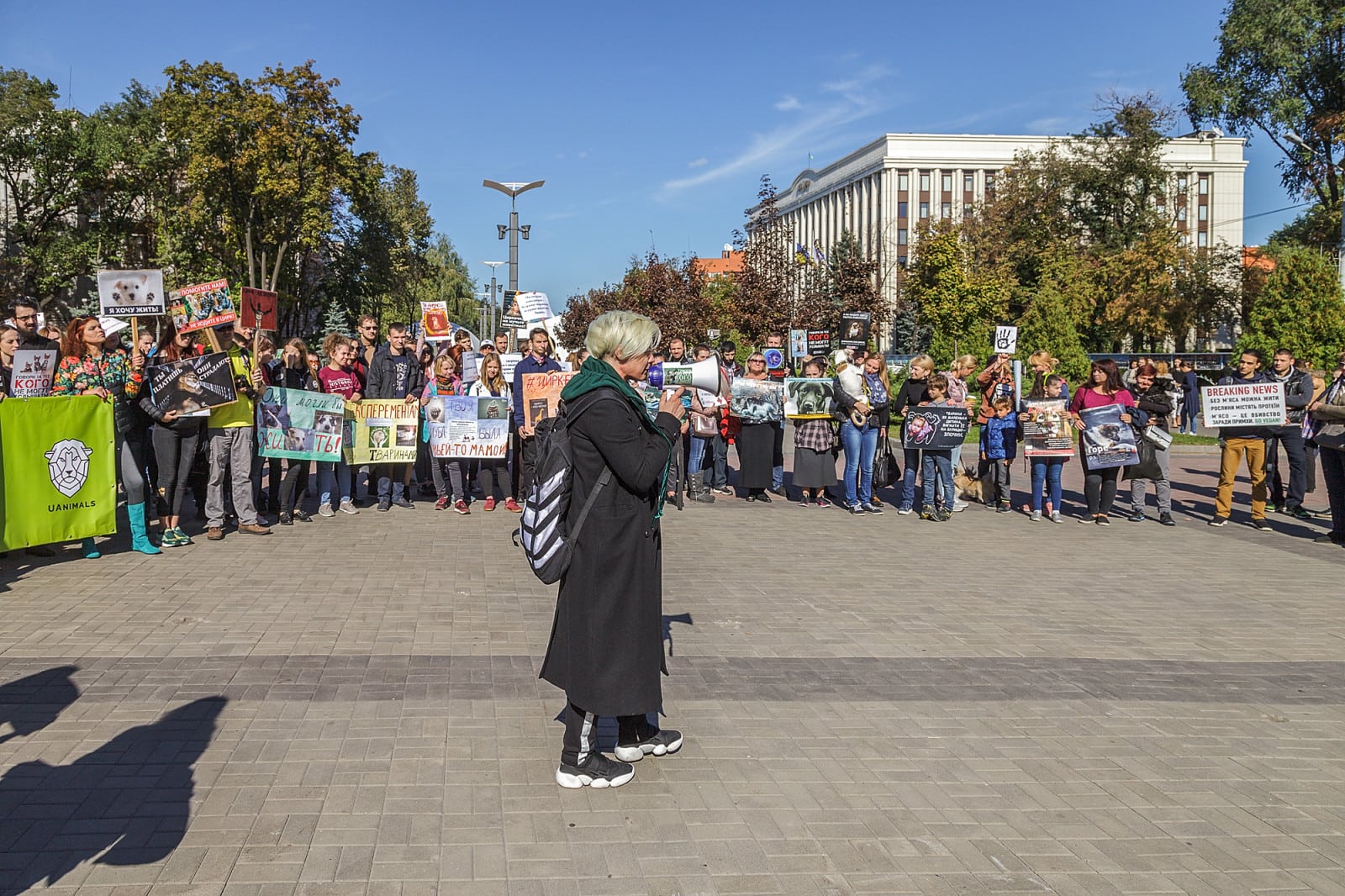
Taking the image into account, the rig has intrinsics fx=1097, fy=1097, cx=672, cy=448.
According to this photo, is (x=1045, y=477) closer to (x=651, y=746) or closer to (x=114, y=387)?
(x=651, y=746)

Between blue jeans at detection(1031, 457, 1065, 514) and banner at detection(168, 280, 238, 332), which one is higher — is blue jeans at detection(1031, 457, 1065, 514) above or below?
below

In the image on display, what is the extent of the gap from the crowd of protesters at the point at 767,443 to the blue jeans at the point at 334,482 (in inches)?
0.9

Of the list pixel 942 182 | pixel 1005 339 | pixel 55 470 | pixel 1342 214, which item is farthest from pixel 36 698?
pixel 942 182

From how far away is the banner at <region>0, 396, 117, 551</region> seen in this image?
28.9 feet

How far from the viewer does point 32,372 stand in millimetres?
9336

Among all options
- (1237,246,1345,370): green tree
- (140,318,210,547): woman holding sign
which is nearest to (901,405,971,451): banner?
(140,318,210,547): woman holding sign

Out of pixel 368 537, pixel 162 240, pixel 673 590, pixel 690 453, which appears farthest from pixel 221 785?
pixel 162 240

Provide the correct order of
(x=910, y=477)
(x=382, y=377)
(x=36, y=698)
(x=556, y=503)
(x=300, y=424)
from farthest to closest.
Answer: (x=910, y=477) < (x=382, y=377) < (x=300, y=424) < (x=36, y=698) < (x=556, y=503)

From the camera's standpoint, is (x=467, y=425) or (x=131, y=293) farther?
(x=467, y=425)

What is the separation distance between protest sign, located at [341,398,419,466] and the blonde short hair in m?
8.55

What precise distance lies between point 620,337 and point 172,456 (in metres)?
7.10

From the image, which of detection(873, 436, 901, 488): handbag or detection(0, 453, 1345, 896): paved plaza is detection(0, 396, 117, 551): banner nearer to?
detection(0, 453, 1345, 896): paved plaza

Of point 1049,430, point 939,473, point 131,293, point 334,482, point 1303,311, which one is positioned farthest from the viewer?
point 1303,311

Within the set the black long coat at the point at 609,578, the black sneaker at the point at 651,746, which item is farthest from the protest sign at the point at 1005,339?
the black long coat at the point at 609,578
